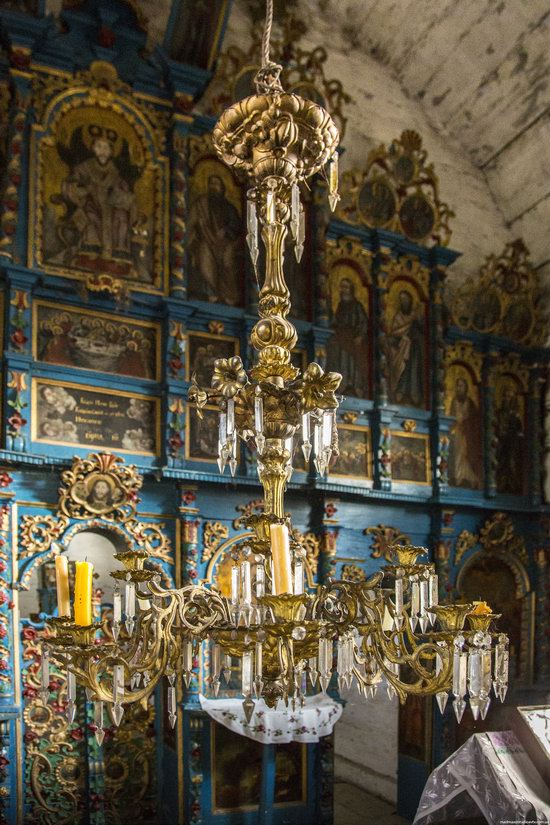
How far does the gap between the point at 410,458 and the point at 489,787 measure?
175 inches

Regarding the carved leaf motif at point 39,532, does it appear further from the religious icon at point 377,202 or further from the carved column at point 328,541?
the religious icon at point 377,202

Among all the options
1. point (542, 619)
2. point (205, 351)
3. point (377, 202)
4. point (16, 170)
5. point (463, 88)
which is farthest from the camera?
point (463, 88)

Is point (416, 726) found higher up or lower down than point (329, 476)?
lower down

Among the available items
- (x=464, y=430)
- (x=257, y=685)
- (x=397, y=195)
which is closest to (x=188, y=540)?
(x=464, y=430)

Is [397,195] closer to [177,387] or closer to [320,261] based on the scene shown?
[320,261]

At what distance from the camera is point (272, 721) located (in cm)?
695

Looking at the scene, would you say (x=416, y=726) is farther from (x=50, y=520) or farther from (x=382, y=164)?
(x=382, y=164)

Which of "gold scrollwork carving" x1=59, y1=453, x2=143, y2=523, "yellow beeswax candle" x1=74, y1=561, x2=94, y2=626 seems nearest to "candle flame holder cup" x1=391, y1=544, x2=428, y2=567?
"yellow beeswax candle" x1=74, y1=561, x2=94, y2=626

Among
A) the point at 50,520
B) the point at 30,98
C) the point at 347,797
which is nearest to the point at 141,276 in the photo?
the point at 30,98

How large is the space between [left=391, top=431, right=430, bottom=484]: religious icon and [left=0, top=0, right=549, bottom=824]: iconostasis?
0.09 ft

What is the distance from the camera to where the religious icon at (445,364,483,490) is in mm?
9500

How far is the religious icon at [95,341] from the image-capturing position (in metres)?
7.15

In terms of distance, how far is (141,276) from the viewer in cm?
765

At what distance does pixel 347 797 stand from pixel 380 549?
3.40 meters
